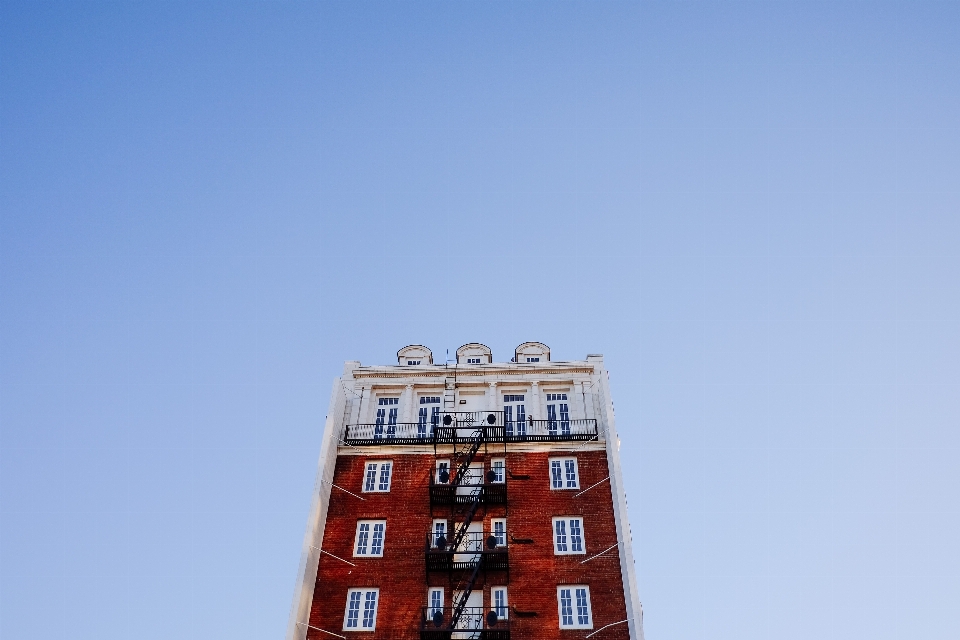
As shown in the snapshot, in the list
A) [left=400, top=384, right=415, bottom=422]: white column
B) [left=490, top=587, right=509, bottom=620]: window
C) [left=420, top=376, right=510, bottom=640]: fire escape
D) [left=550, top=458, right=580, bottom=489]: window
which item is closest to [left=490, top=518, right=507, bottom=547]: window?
[left=420, top=376, right=510, bottom=640]: fire escape

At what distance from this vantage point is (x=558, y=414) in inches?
2098

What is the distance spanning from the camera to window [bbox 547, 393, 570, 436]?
2053 inches

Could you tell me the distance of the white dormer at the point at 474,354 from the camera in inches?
2247

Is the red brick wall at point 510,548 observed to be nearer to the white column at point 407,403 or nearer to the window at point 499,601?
the window at point 499,601

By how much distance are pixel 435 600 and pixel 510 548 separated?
4.73 meters

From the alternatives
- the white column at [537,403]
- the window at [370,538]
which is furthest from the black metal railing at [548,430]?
the window at [370,538]

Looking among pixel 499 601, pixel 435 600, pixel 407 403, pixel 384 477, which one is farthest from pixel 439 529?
pixel 407 403

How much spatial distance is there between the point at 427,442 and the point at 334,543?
779cm

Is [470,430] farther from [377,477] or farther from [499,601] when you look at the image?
[499,601]

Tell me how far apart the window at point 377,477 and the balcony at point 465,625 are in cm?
805

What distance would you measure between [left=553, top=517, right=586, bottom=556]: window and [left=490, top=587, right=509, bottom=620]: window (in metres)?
3.55

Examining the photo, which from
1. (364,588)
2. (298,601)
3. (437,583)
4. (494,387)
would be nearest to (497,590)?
(437,583)

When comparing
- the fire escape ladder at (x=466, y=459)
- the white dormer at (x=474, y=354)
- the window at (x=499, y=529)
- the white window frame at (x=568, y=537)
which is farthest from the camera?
the white dormer at (x=474, y=354)

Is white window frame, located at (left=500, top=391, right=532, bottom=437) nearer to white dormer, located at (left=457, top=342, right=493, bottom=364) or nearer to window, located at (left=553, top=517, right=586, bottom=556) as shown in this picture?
white dormer, located at (left=457, top=342, right=493, bottom=364)
